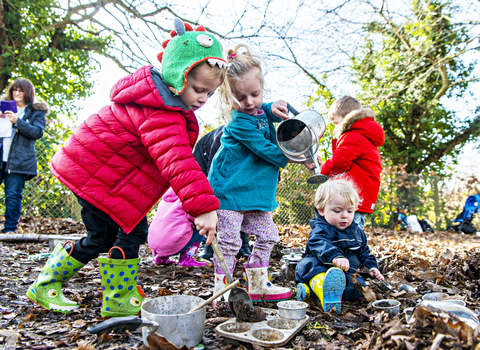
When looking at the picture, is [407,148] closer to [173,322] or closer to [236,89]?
[236,89]

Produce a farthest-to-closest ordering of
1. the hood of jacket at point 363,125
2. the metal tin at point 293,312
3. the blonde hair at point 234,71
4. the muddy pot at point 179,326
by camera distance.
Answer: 1. the hood of jacket at point 363,125
2. the blonde hair at point 234,71
3. the metal tin at point 293,312
4. the muddy pot at point 179,326

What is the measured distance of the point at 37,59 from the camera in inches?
355

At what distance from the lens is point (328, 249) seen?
8.00 feet

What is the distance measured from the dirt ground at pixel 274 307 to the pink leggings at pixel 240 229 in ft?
1.20

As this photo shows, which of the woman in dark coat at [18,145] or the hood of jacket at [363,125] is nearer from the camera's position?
the hood of jacket at [363,125]

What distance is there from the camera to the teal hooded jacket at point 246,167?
248cm

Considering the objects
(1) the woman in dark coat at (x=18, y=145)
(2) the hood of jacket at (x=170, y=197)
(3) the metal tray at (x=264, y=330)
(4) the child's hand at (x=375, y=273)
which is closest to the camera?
(3) the metal tray at (x=264, y=330)

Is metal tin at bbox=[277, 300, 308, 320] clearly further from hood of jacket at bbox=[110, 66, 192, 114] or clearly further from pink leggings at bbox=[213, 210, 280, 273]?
hood of jacket at bbox=[110, 66, 192, 114]

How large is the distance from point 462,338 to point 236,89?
196cm

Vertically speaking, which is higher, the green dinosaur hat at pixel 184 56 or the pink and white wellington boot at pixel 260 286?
the green dinosaur hat at pixel 184 56

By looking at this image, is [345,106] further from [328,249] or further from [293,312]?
[293,312]

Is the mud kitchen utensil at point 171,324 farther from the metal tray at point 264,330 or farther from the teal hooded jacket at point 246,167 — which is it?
the teal hooded jacket at point 246,167

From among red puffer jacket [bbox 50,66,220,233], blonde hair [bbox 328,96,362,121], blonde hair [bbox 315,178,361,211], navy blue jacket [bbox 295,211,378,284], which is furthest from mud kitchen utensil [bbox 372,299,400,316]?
blonde hair [bbox 328,96,362,121]

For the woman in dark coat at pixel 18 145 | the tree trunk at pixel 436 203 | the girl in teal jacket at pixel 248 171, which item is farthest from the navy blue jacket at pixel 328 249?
the tree trunk at pixel 436 203
